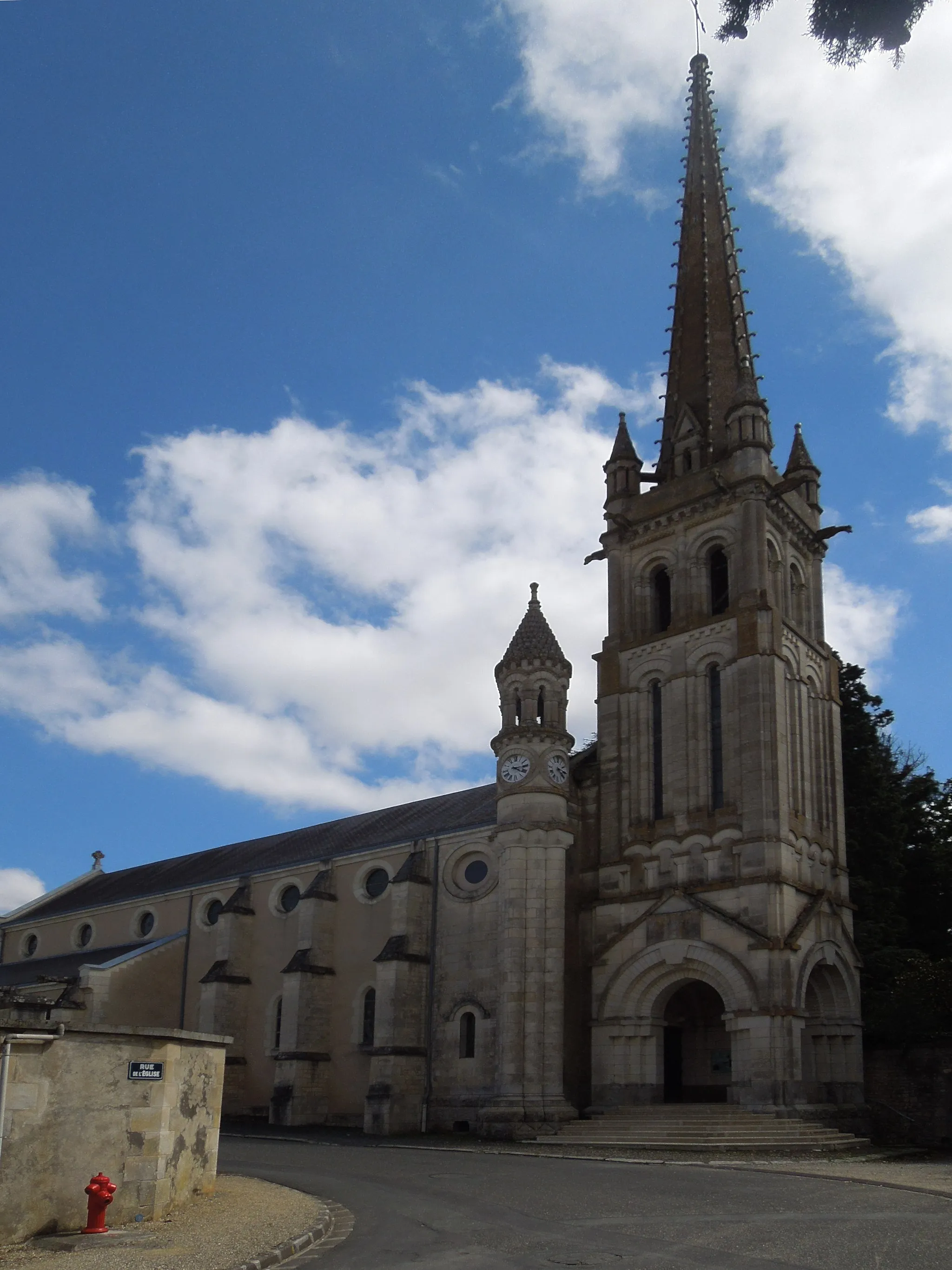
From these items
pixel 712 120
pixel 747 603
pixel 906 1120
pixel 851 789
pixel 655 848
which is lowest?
pixel 906 1120

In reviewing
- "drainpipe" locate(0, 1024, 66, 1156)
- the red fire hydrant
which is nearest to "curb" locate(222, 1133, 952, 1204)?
the red fire hydrant

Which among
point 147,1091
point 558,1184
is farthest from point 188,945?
point 147,1091

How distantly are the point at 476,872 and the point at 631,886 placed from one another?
543 centimetres

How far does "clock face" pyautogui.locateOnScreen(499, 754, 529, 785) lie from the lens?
119 ft

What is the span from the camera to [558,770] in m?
36.8

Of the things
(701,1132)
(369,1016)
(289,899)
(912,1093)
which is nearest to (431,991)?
(369,1016)

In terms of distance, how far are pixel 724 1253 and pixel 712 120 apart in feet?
153

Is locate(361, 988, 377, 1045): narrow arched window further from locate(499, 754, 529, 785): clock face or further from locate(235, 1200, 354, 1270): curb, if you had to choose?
locate(235, 1200, 354, 1270): curb

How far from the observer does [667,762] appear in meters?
37.3

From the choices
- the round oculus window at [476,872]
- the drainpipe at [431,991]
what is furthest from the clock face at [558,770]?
the drainpipe at [431,991]

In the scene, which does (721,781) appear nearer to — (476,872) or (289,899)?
(476,872)

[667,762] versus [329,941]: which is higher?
[667,762]

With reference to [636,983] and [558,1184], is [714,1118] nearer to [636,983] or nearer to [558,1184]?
[636,983]

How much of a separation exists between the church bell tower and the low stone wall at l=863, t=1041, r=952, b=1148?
957 millimetres
